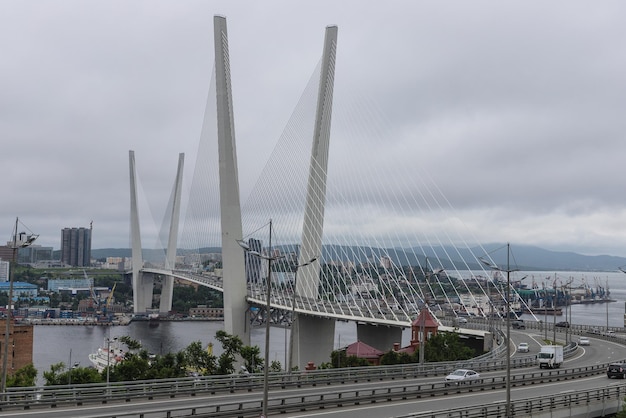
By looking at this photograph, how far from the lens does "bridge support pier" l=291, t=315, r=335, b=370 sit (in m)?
44.2

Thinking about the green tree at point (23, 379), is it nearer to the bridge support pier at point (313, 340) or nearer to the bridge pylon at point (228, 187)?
the bridge pylon at point (228, 187)

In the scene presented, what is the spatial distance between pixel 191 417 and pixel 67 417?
2.92 metres

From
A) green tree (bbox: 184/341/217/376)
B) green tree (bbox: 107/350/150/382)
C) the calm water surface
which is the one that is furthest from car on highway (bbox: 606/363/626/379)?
the calm water surface

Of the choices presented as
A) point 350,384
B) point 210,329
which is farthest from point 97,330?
point 350,384

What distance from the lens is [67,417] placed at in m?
17.2

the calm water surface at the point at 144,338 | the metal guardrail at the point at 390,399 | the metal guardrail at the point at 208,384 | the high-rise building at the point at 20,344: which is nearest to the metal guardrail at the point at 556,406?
the metal guardrail at the point at 390,399

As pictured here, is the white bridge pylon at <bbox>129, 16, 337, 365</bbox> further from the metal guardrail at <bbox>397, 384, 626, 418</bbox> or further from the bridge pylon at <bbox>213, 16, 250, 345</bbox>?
the metal guardrail at <bbox>397, 384, 626, 418</bbox>

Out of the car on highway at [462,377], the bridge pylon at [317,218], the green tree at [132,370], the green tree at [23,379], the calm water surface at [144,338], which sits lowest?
the calm water surface at [144,338]

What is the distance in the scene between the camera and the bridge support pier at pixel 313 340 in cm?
4419

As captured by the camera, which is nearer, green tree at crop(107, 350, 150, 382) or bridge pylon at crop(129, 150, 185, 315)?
green tree at crop(107, 350, 150, 382)

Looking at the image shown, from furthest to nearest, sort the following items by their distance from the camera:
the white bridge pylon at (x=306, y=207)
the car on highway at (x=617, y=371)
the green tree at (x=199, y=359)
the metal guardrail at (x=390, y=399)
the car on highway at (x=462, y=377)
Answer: the white bridge pylon at (x=306, y=207), the green tree at (x=199, y=359), the car on highway at (x=617, y=371), the car on highway at (x=462, y=377), the metal guardrail at (x=390, y=399)

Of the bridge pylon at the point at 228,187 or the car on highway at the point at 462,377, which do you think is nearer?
the car on highway at the point at 462,377

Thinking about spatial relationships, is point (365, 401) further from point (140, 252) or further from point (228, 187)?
point (140, 252)

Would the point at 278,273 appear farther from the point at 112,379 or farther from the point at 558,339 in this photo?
the point at 558,339
